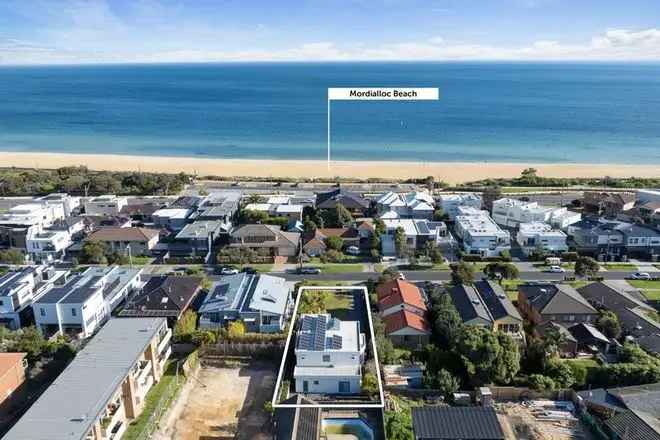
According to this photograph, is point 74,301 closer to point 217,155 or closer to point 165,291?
point 165,291

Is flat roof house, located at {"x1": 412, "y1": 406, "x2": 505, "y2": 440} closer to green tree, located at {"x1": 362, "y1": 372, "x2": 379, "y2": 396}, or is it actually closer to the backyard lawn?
green tree, located at {"x1": 362, "y1": 372, "x2": 379, "y2": 396}

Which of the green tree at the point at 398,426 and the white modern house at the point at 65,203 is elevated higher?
the white modern house at the point at 65,203

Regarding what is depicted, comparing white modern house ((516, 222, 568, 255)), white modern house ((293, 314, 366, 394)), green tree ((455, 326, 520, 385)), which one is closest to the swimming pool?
white modern house ((293, 314, 366, 394))

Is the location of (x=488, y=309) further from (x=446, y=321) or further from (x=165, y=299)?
(x=165, y=299)

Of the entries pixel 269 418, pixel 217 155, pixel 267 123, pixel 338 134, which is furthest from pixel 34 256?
pixel 267 123

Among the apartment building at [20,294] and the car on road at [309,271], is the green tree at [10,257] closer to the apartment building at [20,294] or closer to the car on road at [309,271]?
the apartment building at [20,294]

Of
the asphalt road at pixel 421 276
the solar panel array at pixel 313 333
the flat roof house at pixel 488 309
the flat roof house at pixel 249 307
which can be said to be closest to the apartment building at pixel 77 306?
the flat roof house at pixel 249 307

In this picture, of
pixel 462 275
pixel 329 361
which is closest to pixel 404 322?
pixel 329 361

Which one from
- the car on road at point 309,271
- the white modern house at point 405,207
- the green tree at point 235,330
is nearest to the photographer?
the green tree at point 235,330
